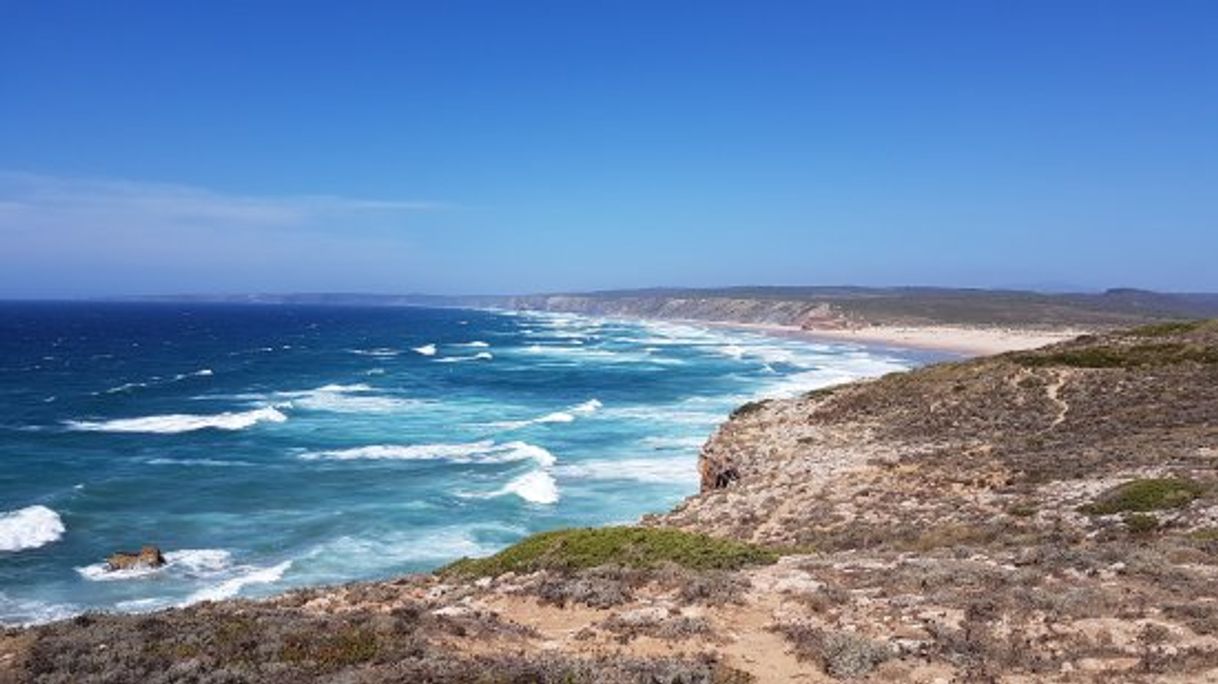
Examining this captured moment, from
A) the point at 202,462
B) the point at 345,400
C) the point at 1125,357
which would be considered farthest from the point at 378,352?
the point at 1125,357

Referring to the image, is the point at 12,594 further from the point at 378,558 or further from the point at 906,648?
the point at 906,648

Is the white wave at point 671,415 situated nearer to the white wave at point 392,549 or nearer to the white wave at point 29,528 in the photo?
the white wave at point 392,549

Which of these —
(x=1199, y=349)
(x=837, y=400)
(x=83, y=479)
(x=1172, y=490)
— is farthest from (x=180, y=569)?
(x=1199, y=349)

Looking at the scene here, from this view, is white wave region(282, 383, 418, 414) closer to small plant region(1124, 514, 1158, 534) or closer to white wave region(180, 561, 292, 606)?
white wave region(180, 561, 292, 606)

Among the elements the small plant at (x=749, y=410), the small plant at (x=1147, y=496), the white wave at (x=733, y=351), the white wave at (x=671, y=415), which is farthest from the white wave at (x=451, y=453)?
the white wave at (x=733, y=351)

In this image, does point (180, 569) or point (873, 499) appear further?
point (180, 569)

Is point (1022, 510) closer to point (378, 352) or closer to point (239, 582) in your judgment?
point (239, 582)

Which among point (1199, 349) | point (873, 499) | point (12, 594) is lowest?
point (12, 594)
